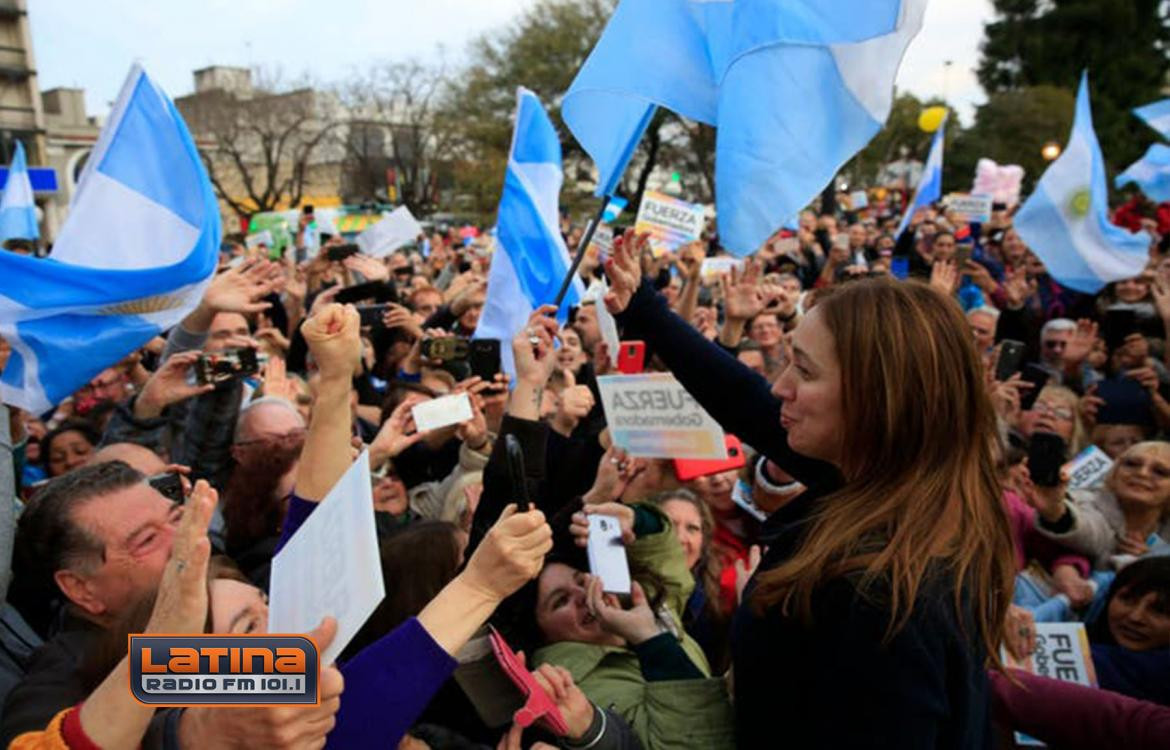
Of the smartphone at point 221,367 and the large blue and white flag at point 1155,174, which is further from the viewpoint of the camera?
the large blue and white flag at point 1155,174

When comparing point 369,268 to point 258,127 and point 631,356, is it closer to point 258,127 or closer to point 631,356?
point 631,356

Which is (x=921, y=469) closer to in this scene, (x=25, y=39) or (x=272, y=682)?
(x=272, y=682)

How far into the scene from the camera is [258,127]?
37.7 m

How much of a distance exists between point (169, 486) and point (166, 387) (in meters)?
1.53

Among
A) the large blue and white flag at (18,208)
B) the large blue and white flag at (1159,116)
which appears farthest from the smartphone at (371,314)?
the large blue and white flag at (1159,116)

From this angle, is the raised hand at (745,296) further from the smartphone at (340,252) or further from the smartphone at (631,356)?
the smartphone at (340,252)

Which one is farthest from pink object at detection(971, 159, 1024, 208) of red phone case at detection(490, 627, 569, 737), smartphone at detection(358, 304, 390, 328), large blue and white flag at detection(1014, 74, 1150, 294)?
red phone case at detection(490, 627, 569, 737)

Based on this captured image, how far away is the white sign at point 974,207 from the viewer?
516 inches

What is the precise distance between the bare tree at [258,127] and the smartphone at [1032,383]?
33225mm

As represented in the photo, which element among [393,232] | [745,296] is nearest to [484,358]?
[745,296]

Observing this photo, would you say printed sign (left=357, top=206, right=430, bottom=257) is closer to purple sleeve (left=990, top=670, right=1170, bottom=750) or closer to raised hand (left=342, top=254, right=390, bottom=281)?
raised hand (left=342, top=254, right=390, bottom=281)

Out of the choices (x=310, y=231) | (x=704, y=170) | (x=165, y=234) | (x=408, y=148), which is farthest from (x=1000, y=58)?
(x=165, y=234)

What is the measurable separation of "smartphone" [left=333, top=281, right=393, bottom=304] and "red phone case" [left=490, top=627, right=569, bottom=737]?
472 centimetres

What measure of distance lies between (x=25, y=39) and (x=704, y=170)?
25.8 meters
